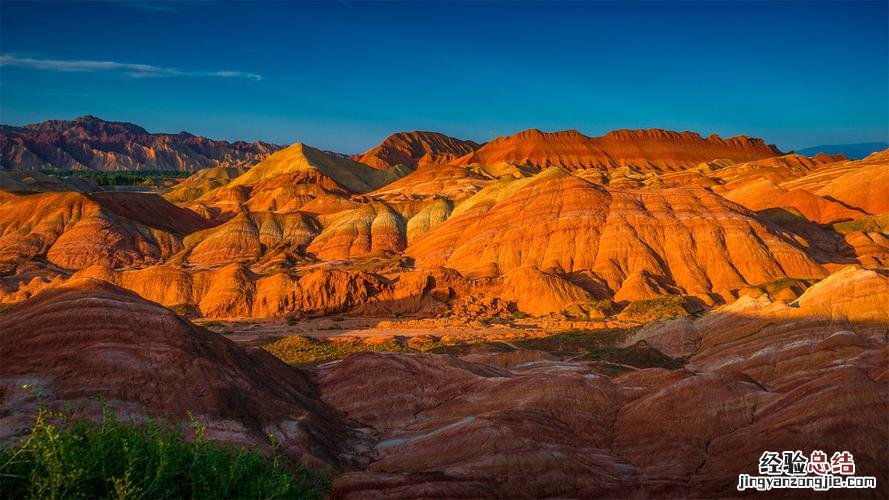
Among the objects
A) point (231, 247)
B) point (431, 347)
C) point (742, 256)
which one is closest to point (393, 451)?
point (431, 347)

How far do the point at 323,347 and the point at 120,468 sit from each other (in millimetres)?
Answer: 31849

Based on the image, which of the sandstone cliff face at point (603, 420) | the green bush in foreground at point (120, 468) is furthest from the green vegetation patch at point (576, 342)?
the green bush in foreground at point (120, 468)

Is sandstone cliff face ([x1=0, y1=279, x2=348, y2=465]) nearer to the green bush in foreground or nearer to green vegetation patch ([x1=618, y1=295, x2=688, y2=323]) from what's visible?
the green bush in foreground

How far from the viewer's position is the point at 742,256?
202 feet

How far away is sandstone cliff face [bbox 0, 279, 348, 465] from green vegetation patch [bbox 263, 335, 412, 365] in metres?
16.2

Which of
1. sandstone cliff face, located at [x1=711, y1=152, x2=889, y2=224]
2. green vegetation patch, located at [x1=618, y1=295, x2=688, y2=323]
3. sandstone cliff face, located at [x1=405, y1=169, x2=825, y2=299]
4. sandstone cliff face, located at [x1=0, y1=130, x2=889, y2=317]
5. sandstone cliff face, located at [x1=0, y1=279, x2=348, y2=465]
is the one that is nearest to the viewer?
sandstone cliff face, located at [x1=0, y1=279, x2=348, y2=465]

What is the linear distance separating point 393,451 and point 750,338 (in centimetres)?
1951

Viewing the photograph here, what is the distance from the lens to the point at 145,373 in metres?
19.2

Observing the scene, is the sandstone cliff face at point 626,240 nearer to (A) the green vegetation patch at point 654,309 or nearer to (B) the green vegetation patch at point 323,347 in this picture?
(A) the green vegetation patch at point 654,309

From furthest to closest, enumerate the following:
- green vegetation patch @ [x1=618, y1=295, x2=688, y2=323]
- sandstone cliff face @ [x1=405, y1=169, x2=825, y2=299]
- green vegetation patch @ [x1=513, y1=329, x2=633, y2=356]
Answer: sandstone cliff face @ [x1=405, y1=169, x2=825, y2=299] < green vegetation patch @ [x1=618, y1=295, x2=688, y2=323] < green vegetation patch @ [x1=513, y1=329, x2=633, y2=356]

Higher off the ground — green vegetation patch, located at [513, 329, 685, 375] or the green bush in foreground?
the green bush in foreground

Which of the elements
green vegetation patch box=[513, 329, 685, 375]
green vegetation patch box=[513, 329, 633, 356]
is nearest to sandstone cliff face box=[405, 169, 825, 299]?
green vegetation patch box=[513, 329, 633, 356]

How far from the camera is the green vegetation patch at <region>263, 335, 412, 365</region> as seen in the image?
39406mm

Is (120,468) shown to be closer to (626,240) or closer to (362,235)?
(626,240)
